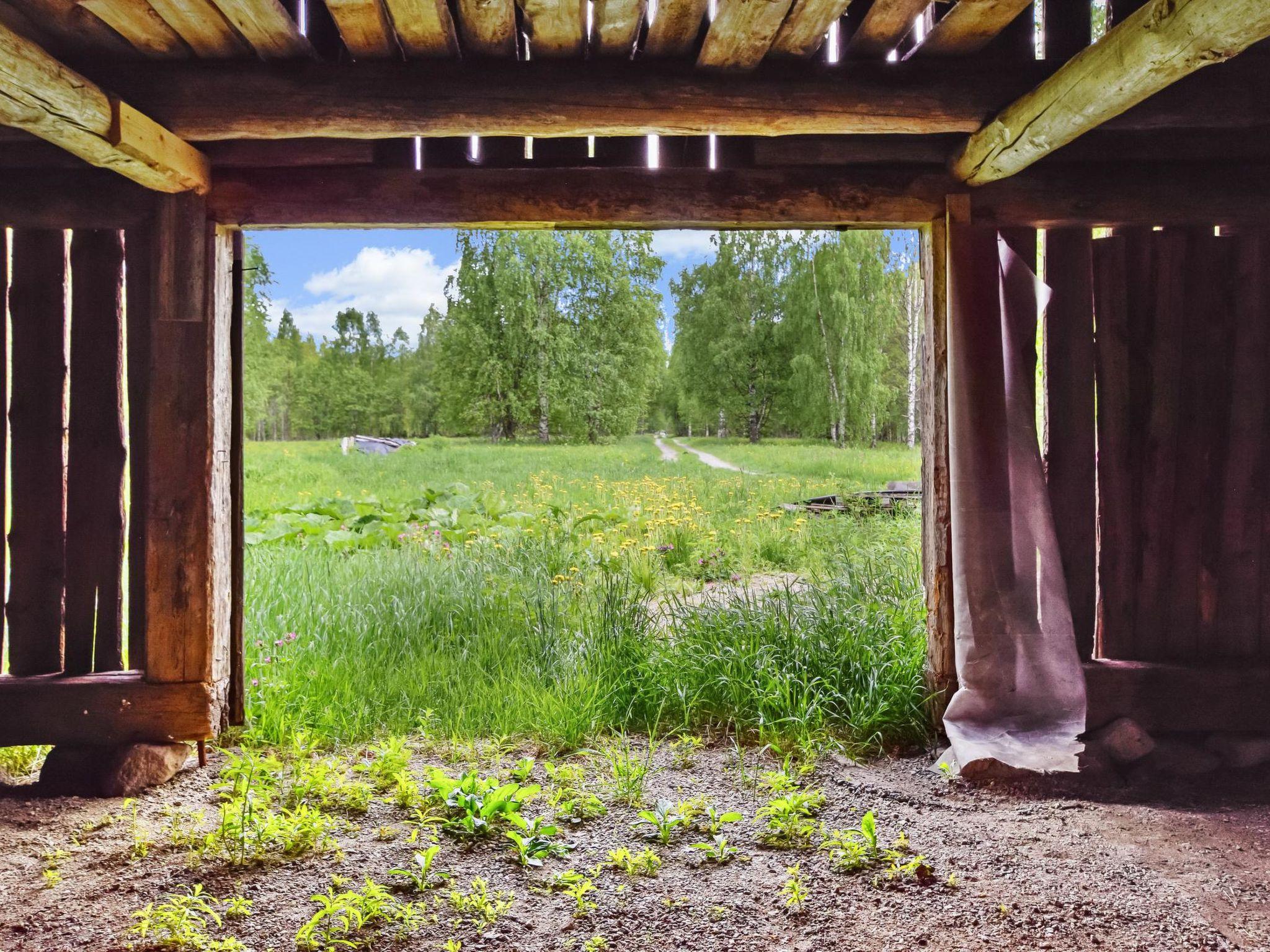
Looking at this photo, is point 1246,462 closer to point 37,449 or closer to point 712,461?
point 37,449

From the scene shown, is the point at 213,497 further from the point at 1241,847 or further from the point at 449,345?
the point at 449,345

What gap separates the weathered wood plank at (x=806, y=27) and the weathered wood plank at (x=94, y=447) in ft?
9.93

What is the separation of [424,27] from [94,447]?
242cm

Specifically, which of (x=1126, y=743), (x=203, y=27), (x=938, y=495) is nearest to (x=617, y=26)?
(x=203, y=27)

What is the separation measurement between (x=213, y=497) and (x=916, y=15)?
11.3ft

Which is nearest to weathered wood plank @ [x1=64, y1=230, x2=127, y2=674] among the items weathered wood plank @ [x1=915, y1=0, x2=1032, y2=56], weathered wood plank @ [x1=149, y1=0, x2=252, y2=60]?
weathered wood plank @ [x1=149, y1=0, x2=252, y2=60]

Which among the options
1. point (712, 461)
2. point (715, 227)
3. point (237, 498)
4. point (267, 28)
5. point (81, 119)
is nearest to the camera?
point (81, 119)

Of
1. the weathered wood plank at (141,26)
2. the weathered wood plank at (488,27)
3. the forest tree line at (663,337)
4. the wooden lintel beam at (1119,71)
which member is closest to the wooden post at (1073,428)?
the wooden lintel beam at (1119,71)

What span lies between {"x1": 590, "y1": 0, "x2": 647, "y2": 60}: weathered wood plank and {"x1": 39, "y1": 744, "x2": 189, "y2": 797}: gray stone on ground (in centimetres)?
347

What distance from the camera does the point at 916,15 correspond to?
268 centimetres

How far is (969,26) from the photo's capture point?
2746mm

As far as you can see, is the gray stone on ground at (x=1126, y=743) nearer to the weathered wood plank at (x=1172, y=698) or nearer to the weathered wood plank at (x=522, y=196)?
the weathered wood plank at (x=1172, y=698)

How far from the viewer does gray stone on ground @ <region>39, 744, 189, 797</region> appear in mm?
3365

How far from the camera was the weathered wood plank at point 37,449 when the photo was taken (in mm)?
3543
